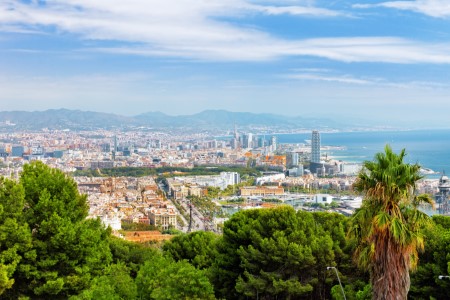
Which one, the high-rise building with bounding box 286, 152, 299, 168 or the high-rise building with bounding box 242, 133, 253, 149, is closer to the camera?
the high-rise building with bounding box 286, 152, 299, 168

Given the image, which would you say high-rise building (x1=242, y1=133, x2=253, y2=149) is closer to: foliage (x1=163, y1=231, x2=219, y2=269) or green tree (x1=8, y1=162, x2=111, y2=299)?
foliage (x1=163, y1=231, x2=219, y2=269)

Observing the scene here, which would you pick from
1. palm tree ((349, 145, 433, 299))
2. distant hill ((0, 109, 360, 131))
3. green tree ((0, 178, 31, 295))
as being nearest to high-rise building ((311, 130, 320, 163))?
distant hill ((0, 109, 360, 131))

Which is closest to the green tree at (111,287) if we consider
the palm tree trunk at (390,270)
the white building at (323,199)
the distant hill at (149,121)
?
the palm tree trunk at (390,270)

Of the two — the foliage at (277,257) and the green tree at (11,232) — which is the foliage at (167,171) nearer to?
the foliage at (277,257)

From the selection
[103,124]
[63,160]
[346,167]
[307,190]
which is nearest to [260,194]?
[307,190]

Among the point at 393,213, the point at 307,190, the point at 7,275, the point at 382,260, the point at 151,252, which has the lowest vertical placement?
the point at 307,190

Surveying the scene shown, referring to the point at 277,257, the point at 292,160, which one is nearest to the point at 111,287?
the point at 277,257

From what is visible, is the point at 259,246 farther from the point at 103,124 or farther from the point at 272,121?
the point at 272,121
